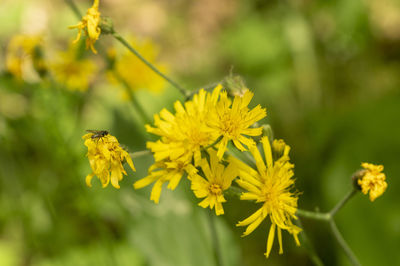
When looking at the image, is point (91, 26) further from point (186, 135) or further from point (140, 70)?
point (140, 70)

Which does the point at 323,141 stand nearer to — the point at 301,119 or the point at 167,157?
the point at 301,119

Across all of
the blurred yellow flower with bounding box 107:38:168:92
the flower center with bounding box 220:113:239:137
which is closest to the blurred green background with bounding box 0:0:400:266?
the flower center with bounding box 220:113:239:137

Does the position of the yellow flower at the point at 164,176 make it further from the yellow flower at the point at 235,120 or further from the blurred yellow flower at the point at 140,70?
the blurred yellow flower at the point at 140,70

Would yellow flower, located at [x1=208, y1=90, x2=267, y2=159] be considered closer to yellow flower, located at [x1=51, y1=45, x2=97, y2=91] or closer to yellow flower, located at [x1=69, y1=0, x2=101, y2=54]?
yellow flower, located at [x1=69, y1=0, x2=101, y2=54]

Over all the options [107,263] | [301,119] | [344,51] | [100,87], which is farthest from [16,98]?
[344,51]

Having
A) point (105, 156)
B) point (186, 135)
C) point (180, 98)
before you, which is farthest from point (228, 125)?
point (180, 98)

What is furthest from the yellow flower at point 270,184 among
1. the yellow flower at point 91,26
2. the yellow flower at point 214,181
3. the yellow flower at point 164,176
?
the yellow flower at point 91,26
